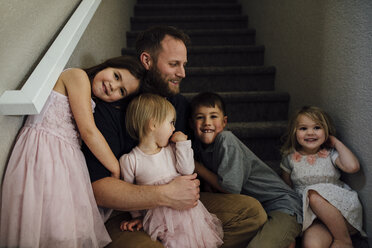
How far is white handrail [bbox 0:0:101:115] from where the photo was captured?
2.46 ft

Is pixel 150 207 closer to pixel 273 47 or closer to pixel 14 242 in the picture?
pixel 14 242

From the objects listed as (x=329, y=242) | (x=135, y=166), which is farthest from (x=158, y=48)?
(x=329, y=242)

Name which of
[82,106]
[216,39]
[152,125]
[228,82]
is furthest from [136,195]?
[216,39]

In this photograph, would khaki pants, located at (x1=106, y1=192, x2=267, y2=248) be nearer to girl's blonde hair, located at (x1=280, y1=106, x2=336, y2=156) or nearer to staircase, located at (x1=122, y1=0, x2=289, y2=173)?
girl's blonde hair, located at (x1=280, y1=106, x2=336, y2=156)

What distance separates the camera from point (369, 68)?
4.05ft

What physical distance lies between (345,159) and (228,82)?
46.9 inches

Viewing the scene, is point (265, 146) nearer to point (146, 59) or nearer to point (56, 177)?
point (146, 59)

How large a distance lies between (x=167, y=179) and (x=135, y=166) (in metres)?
0.15

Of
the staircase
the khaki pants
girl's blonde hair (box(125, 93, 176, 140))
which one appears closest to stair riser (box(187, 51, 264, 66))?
the staircase

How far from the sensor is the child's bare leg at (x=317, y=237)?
1254mm

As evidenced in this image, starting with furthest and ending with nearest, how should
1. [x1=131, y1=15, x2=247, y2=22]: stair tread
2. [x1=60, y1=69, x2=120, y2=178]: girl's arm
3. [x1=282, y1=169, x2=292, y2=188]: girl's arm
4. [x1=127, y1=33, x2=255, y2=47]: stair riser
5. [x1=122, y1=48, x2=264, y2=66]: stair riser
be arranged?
1. [x1=131, y1=15, x2=247, y2=22]: stair tread
2. [x1=127, y1=33, x2=255, y2=47]: stair riser
3. [x1=122, y1=48, x2=264, y2=66]: stair riser
4. [x1=282, y1=169, x2=292, y2=188]: girl's arm
5. [x1=60, y1=69, x2=120, y2=178]: girl's arm

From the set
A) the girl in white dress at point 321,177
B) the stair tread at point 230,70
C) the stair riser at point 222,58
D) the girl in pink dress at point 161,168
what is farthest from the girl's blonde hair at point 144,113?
the stair riser at point 222,58

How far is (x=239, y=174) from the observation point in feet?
4.22

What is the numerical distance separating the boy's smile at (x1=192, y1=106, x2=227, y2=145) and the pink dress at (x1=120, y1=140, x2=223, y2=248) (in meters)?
0.24
